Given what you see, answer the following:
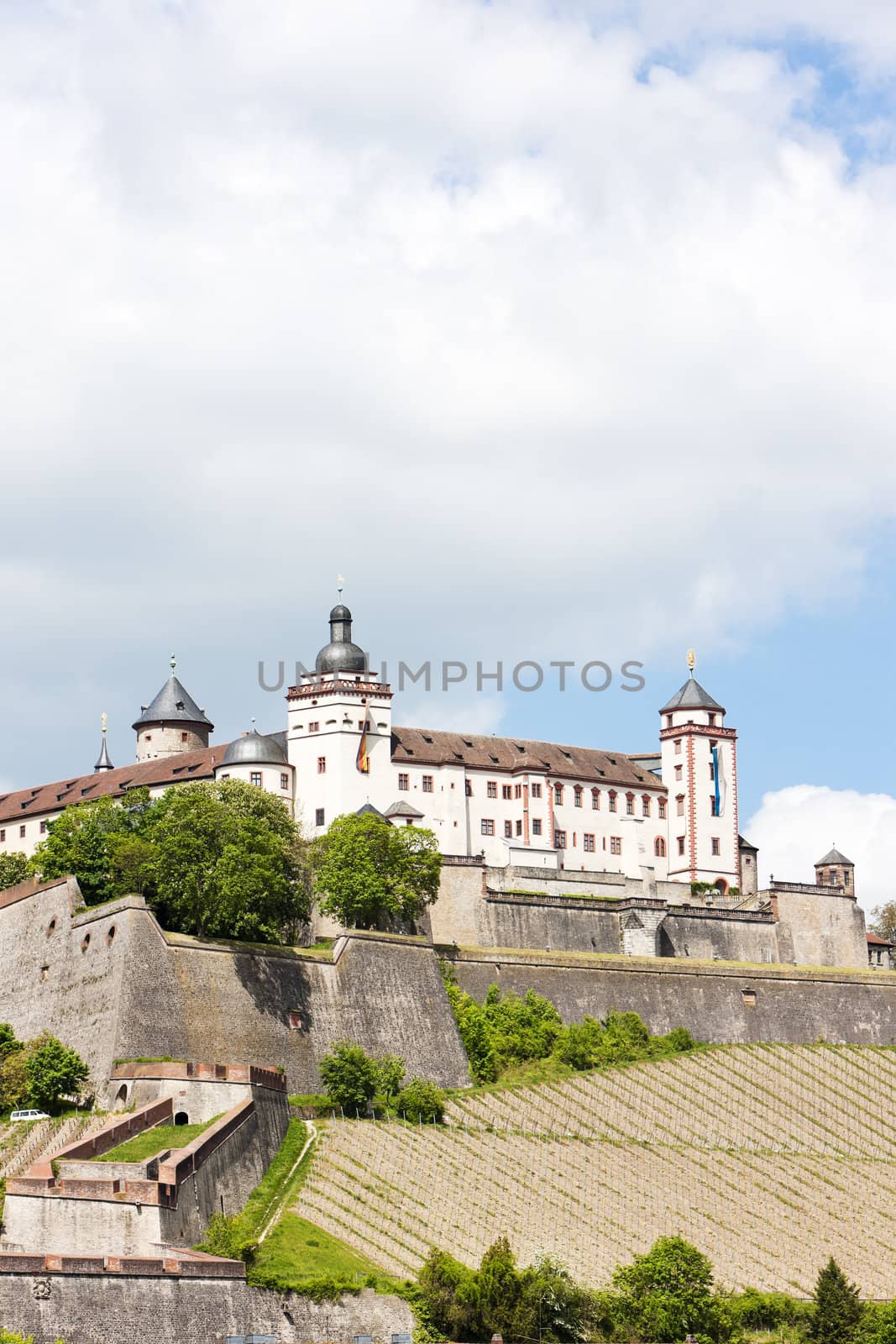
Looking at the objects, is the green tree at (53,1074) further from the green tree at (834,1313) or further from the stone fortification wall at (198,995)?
the green tree at (834,1313)

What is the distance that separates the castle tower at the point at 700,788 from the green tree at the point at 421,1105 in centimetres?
3187

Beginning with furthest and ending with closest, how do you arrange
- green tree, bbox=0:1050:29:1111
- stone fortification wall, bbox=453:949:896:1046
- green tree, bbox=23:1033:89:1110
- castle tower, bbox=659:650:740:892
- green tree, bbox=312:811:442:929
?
castle tower, bbox=659:650:740:892 < stone fortification wall, bbox=453:949:896:1046 < green tree, bbox=312:811:442:929 < green tree, bbox=23:1033:89:1110 < green tree, bbox=0:1050:29:1111

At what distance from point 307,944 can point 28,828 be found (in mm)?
26178

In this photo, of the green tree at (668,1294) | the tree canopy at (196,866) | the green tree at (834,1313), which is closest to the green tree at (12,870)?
the tree canopy at (196,866)

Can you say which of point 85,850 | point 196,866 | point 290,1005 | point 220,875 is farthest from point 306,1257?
point 85,850

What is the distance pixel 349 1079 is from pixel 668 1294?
14266 millimetres

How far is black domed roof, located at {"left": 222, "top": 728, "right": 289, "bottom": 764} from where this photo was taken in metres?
97.8

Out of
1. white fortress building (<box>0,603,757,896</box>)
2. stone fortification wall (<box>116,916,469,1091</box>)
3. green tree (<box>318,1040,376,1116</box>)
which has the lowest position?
green tree (<box>318,1040,376,1116</box>)

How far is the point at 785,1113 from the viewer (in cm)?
8388

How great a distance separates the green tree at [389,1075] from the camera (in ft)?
244

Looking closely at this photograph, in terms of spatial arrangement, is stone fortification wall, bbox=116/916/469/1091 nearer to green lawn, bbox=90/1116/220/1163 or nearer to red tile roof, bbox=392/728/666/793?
green lawn, bbox=90/1116/220/1163

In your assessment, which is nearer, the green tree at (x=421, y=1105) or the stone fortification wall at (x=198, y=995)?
the stone fortification wall at (x=198, y=995)

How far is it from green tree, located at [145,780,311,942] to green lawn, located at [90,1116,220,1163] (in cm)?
1040

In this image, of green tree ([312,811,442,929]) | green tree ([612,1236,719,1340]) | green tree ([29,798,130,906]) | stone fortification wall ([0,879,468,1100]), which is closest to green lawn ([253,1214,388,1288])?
green tree ([612,1236,719,1340])
